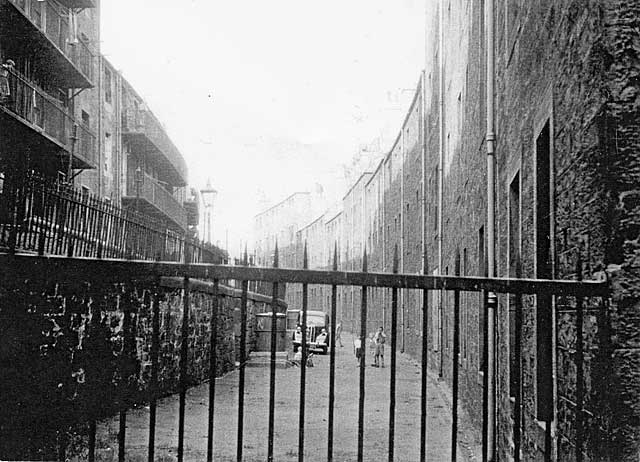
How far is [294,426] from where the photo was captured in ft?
45.3

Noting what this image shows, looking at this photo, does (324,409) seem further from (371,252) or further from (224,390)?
(371,252)

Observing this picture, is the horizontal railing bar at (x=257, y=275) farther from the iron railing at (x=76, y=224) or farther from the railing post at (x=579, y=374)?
the iron railing at (x=76, y=224)

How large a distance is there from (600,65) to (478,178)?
26.6 feet

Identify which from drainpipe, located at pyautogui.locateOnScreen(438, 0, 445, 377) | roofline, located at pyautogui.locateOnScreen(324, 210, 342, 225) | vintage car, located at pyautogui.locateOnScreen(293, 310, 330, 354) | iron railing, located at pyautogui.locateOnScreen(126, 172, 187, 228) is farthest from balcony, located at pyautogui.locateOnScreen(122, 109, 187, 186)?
roofline, located at pyautogui.locateOnScreen(324, 210, 342, 225)

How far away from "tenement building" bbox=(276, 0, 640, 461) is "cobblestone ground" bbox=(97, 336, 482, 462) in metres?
1.05

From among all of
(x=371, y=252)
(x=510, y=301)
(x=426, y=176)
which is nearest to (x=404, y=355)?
(x=426, y=176)

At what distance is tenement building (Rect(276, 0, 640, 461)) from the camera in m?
3.55

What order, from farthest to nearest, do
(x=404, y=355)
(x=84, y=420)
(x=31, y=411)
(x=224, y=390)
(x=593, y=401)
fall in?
(x=404, y=355) < (x=224, y=390) < (x=84, y=420) < (x=31, y=411) < (x=593, y=401)

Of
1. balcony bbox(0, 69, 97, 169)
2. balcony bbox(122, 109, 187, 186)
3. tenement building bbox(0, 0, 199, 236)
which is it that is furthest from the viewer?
balcony bbox(122, 109, 187, 186)

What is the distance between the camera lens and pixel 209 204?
1188 inches

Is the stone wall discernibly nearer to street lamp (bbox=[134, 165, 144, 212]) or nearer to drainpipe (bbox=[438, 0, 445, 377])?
drainpipe (bbox=[438, 0, 445, 377])

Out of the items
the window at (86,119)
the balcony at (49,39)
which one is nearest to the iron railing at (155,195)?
the window at (86,119)

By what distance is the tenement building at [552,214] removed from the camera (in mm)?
3549

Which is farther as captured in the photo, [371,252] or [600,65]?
[371,252]
